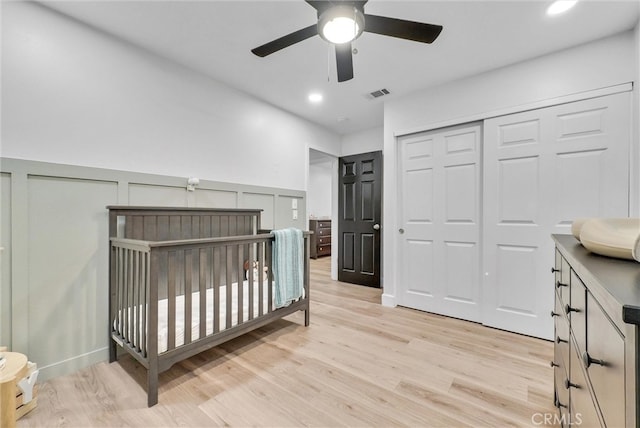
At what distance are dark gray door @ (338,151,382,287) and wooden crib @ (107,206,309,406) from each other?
1.69 metres

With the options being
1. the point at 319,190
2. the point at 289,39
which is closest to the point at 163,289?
the point at 289,39

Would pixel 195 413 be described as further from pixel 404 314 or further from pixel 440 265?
pixel 440 265

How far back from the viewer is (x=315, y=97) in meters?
3.04

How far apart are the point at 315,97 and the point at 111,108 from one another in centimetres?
186

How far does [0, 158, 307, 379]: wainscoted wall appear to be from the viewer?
1.61 meters

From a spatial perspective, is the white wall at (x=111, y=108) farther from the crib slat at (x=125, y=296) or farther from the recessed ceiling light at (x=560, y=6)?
the recessed ceiling light at (x=560, y=6)

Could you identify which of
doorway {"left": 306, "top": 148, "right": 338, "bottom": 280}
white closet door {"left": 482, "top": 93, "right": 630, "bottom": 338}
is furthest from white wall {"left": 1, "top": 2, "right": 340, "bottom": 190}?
doorway {"left": 306, "top": 148, "right": 338, "bottom": 280}

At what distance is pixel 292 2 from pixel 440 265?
2579 millimetres

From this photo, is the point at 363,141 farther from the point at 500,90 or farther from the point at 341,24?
the point at 341,24

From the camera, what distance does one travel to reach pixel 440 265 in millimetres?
2861

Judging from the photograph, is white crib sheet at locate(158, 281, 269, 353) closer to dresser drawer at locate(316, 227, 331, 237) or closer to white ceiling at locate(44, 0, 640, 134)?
white ceiling at locate(44, 0, 640, 134)

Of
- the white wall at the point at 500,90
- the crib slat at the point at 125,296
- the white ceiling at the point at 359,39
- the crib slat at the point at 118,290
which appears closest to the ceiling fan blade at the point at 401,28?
the white ceiling at the point at 359,39

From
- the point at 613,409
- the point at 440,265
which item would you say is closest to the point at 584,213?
the point at 440,265

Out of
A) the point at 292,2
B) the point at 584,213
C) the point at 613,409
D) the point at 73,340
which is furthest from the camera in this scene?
the point at 584,213
